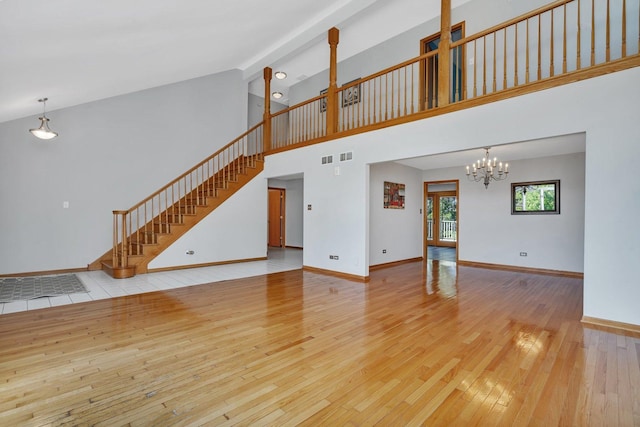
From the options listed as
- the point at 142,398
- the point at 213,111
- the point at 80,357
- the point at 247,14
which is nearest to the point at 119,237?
the point at 213,111

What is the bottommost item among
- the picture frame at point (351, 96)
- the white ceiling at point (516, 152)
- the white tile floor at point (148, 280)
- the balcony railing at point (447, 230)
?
the white tile floor at point (148, 280)

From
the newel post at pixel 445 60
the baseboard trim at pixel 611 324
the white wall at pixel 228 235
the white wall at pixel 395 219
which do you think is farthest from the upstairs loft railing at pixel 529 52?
the baseboard trim at pixel 611 324

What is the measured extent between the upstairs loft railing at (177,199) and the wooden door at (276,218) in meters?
2.64

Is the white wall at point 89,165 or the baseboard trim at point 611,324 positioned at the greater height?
the white wall at point 89,165

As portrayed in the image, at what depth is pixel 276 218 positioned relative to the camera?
36.1ft

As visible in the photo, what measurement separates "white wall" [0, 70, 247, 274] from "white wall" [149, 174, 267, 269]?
1.51 metres

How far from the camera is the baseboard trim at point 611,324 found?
3091mm

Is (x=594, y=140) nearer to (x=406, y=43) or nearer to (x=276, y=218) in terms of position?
(x=406, y=43)

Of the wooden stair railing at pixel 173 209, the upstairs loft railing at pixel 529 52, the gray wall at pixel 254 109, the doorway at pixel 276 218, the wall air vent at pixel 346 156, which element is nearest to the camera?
the upstairs loft railing at pixel 529 52

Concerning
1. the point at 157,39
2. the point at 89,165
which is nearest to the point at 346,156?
the point at 157,39

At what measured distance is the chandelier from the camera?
6172mm

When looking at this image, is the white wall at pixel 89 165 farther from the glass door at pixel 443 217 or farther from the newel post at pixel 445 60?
the glass door at pixel 443 217

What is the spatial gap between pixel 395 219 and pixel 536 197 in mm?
→ 2942

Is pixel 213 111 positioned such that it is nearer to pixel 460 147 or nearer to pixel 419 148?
pixel 419 148
